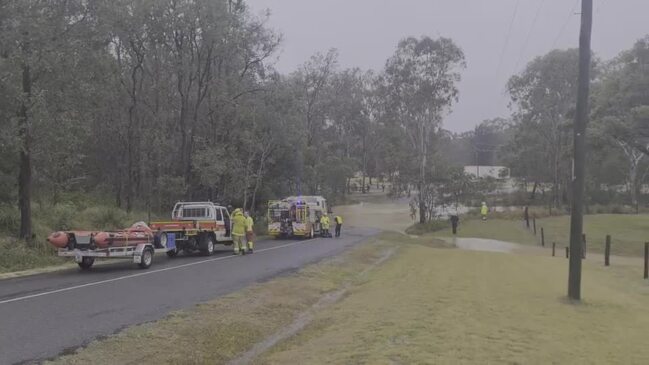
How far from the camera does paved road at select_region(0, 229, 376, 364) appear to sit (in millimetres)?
9156

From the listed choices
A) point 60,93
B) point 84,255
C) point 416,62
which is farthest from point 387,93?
point 84,255

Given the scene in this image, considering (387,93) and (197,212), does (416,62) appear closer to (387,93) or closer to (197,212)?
(387,93)

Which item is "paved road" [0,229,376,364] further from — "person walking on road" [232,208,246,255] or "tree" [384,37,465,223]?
"tree" [384,37,465,223]

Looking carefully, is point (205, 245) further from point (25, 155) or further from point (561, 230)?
point (561, 230)

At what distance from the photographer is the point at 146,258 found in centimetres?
1931

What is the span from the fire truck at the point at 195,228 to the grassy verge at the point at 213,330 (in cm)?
856

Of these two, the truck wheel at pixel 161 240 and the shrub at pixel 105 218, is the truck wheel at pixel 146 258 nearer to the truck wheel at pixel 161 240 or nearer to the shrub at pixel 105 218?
the truck wheel at pixel 161 240

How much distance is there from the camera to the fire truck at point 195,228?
77.3 feet

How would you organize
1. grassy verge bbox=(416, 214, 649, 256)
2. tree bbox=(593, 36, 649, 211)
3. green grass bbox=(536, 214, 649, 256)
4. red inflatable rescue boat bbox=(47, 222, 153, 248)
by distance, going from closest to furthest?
red inflatable rescue boat bbox=(47, 222, 153, 248)
green grass bbox=(536, 214, 649, 256)
grassy verge bbox=(416, 214, 649, 256)
tree bbox=(593, 36, 649, 211)

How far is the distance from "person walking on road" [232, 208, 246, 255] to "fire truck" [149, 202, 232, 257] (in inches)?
30.2

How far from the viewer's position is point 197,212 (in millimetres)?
26062

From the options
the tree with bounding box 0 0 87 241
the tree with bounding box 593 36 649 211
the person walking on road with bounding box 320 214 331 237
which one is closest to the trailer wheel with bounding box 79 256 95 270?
the tree with bounding box 0 0 87 241

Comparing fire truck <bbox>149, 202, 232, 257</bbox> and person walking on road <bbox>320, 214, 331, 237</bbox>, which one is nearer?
fire truck <bbox>149, 202, 232, 257</bbox>

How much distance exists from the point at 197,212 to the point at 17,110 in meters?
8.10
